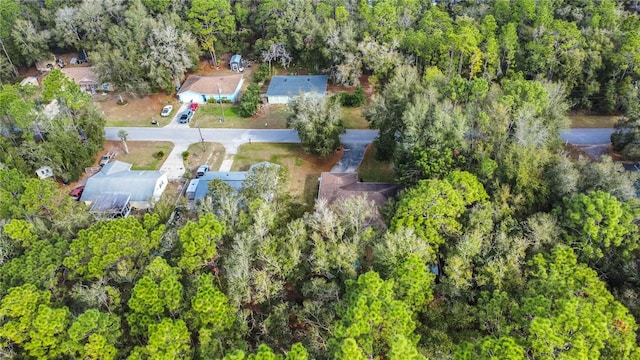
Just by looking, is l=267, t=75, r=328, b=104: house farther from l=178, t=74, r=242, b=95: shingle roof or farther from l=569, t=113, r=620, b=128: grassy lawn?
l=569, t=113, r=620, b=128: grassy lawn

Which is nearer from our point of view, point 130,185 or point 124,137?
point 130,185

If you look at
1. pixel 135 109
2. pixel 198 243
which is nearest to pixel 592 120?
pixel 198 243

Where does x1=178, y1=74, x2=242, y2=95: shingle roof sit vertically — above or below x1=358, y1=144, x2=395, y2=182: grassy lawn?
above

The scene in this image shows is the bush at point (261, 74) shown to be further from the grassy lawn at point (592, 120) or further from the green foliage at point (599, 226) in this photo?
the green foliage at point (599, 226)

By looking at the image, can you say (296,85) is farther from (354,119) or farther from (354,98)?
(354,119)

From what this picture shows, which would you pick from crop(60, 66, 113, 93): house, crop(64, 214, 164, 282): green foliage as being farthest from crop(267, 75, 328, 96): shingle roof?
crop(64, 214, 164, 282): green foliage

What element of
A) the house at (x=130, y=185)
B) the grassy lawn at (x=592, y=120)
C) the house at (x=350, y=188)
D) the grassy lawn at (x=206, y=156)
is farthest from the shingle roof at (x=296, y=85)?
the grassy lawn at (x=592, y=120)
